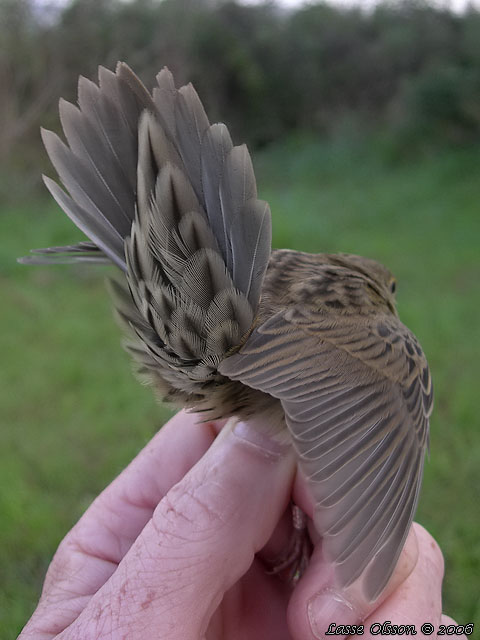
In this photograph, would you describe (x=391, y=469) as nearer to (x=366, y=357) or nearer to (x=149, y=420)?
(x=366, y=357)

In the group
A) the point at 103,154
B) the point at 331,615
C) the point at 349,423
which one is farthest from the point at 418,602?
the point at 103,154

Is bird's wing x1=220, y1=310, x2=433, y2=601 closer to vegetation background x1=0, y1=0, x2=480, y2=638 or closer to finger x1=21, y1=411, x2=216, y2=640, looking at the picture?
finger x1=21, y1=411, x2=216, y2=640

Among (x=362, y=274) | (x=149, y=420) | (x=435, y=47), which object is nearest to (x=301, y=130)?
(x=435, y=47)

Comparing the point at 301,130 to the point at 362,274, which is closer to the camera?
the point at 362,274

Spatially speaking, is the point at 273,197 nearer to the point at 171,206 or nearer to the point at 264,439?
the point at 264,439

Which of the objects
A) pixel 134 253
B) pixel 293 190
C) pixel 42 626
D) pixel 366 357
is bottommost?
pixel 293 190

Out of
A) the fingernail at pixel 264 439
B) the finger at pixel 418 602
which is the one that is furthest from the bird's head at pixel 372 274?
the finger at pixel 418 602
